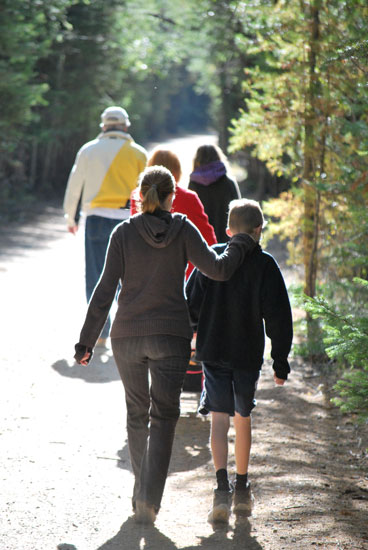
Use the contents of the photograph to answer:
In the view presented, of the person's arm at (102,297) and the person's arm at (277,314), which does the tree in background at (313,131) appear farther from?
the person's arm at (102,297)

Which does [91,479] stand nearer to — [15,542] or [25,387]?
[15,542]

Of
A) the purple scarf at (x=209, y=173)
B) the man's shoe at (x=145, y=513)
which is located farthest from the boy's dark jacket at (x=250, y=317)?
the purple scarf at (x=209, y=173)

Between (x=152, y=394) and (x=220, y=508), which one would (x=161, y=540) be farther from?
(x=152, y=394)

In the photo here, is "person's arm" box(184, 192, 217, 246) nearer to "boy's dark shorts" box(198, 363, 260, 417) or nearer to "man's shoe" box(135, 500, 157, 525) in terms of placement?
"boy's dark shorts" box(198, 363, 260, 417)

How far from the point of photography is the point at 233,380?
15.1 feet

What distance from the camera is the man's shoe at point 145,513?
14.2ft

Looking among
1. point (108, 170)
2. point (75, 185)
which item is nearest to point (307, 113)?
point (108, 170)

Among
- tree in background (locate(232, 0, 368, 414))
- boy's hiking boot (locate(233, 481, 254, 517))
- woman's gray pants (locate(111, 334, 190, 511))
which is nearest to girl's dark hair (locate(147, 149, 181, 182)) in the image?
tree in background (locate(232, 0, 368, 414))

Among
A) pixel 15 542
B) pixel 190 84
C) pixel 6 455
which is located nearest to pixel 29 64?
pixel 6 455

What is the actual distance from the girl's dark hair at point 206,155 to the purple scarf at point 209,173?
0.03 meters

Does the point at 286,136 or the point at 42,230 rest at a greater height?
the point at 286,136

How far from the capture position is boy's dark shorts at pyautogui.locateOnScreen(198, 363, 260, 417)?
4.54m

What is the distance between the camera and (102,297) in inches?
168

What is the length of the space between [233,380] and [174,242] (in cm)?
91
